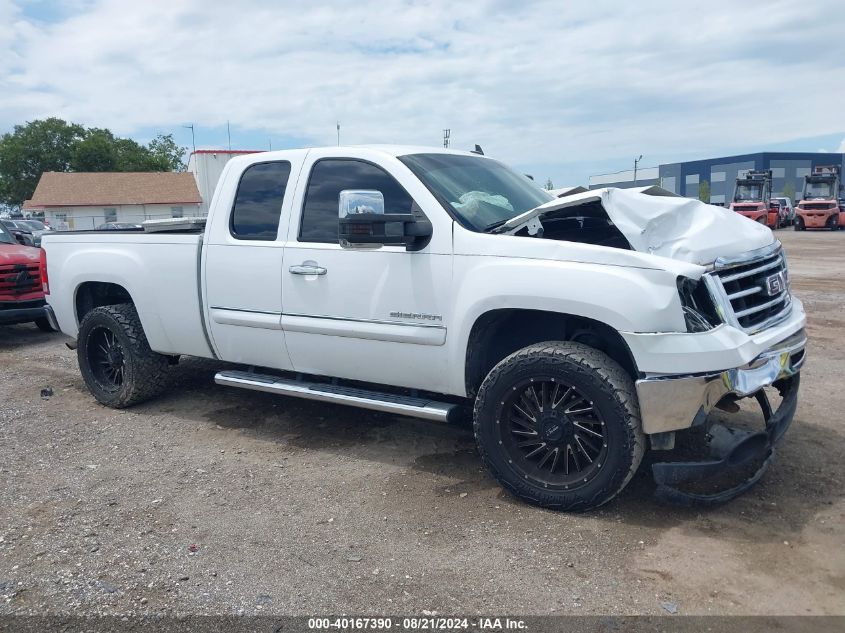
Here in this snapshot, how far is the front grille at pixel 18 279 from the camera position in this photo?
908cm

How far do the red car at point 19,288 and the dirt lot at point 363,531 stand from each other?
4.12 meters

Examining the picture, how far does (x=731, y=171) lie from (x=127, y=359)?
8268cm

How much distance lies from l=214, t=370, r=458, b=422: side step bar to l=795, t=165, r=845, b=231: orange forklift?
118 feet

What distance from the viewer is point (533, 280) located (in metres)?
3.77

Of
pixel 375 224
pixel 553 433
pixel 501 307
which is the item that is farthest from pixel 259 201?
pixel 553 433

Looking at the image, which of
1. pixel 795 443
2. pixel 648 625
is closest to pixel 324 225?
pixel 648 625

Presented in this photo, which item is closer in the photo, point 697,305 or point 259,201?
point 697,305

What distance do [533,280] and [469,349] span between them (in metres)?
0.61

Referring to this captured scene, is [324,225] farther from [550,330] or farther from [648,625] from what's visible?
[648,625]

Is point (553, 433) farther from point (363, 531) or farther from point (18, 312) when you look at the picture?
point (18, 312)

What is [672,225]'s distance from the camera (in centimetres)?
392

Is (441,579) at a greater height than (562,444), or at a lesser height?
lesser

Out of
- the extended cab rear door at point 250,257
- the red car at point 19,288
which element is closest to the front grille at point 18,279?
the red car at point 19,288

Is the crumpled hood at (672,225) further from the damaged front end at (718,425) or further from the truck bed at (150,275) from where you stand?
the truck bed at (150,275)
